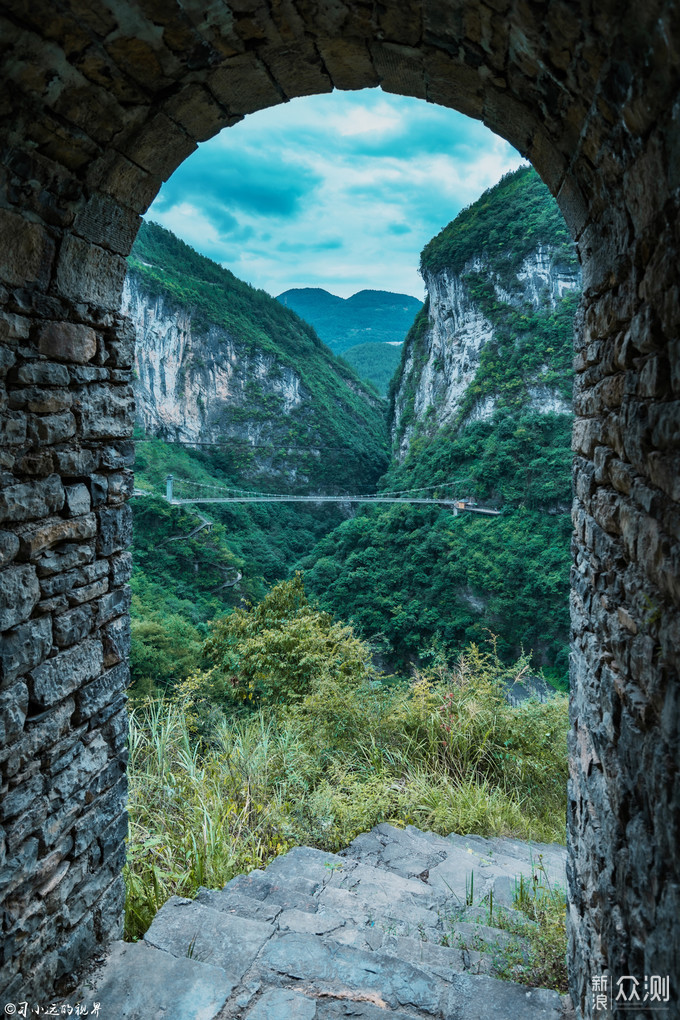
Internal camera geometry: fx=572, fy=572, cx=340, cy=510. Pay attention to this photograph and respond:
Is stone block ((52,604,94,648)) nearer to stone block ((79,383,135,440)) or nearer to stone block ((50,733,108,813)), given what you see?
stone block ((50,733,108,813))

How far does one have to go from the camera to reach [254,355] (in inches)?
1451

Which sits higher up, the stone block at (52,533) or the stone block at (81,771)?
the stone block at (52,533)

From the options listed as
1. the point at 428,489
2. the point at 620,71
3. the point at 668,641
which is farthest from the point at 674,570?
the point at 428,489

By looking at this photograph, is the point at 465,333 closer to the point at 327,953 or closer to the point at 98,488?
the point at 98,488

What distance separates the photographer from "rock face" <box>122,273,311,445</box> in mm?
32344

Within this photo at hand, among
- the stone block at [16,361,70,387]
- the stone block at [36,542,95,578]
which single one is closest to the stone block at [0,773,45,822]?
the stone block at [36,542,95,578]

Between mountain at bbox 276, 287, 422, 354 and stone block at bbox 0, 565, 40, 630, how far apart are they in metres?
76.6

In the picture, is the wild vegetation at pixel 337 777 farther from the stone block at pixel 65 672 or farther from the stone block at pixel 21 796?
the stone block at pixel 65 672

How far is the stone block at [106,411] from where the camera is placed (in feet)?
5.70

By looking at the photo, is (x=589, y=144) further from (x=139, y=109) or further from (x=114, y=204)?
(x=114, y=204)

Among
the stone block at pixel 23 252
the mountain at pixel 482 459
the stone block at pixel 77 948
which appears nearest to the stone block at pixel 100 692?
the stone block at pixel 77 948

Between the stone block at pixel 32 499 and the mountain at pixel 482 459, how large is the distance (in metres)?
17.0

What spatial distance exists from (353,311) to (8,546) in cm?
8206

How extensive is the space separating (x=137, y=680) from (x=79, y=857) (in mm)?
11882
